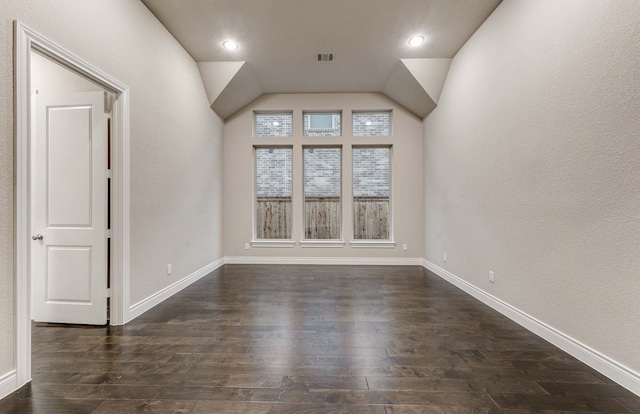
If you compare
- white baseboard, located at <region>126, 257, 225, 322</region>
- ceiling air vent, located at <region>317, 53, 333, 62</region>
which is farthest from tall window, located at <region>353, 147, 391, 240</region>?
white baseboard, located at <region>126, 257, 225, 322</region>

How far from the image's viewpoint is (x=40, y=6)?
5.81 ft

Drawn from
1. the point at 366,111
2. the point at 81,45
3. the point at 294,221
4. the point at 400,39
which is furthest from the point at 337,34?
the point at 294,221

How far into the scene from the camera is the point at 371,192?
517cm

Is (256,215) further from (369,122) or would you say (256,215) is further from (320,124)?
(369,122)

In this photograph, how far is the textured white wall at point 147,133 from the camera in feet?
5.12

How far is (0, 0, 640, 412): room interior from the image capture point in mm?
1678

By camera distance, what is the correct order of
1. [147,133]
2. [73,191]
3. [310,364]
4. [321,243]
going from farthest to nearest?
[321,243]
[147,133]
[73,191]
[310,364]

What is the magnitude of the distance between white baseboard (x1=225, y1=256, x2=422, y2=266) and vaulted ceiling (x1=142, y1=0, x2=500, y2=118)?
8.58 feet

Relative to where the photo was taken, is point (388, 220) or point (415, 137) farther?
point (388, 220)

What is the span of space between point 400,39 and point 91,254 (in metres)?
4.03

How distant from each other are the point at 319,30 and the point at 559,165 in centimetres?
276

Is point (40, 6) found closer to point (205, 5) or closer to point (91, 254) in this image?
point (205, 5)

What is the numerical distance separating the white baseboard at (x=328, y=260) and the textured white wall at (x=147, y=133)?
0.71 metres

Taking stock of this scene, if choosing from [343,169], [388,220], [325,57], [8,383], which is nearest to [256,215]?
[343,169]
